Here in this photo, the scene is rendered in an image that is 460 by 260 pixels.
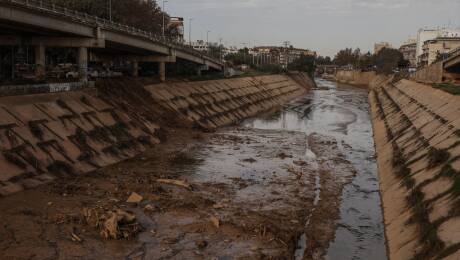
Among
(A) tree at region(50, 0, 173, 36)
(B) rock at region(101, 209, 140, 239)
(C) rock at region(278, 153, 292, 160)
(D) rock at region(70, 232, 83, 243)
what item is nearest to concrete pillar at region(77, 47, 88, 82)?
(C) rock at region(278, 153, 292, 160)

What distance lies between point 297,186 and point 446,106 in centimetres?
1982

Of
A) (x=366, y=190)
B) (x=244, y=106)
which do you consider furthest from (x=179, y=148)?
(x=244, y=106)

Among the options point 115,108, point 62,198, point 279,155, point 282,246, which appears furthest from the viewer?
point 115,108

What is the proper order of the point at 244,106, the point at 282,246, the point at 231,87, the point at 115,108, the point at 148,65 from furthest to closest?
the point at 148,65, the point at 231,87, the point at 244,106, the point at 115,108, the point at 282,246

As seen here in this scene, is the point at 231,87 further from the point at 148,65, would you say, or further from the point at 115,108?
the point at 115,108

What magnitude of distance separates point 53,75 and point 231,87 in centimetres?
3923

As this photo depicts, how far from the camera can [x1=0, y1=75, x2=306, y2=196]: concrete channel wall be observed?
94.2ft

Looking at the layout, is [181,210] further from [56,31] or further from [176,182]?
[56,31]

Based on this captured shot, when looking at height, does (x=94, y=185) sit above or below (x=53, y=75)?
below

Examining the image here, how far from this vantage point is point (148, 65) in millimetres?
95750

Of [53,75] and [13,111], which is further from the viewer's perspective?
[53,75]

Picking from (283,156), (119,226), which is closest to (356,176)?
(283,156)

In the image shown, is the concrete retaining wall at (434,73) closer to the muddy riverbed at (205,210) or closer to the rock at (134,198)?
the muddy riverbed at (205,210)

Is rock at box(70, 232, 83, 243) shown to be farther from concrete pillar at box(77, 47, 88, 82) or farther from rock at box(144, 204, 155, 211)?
concrete pillar at box(77, 47, 88, 82)
